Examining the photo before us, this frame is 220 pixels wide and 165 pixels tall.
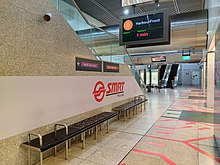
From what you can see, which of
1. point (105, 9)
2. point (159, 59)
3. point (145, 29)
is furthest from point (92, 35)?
point (159, 59)

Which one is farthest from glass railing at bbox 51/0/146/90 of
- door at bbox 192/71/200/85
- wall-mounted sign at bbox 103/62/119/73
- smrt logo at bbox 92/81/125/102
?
door at bbox 192/71/200/85

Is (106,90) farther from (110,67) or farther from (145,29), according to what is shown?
(145,29)

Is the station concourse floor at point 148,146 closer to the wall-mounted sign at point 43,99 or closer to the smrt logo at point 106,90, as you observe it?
the wall-mounted sign at point 43,99

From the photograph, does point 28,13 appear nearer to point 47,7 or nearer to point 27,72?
point 47,7

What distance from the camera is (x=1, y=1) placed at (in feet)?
6.72

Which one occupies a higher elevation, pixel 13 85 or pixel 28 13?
pixel 28 13

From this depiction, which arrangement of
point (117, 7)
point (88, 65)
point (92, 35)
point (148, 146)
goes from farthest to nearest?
point (117, 7)
point (92, 35)
point (88, 65)
point (148, 146)

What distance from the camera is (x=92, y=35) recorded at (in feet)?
14.2

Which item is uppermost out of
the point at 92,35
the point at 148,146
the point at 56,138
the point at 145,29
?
the point at 145,29

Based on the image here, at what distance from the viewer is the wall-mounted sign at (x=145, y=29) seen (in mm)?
4395

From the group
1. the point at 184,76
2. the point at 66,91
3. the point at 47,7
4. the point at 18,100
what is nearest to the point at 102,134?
the point at 66,91

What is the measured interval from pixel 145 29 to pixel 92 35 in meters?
Result: 1.51

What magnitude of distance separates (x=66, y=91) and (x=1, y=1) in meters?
1.68

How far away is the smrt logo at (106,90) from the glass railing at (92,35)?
747 mm
